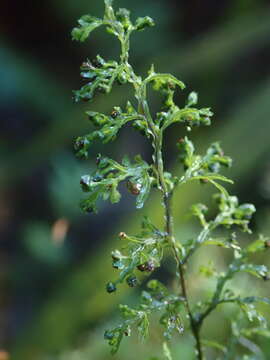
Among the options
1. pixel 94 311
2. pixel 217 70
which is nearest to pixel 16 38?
pixel 217 70

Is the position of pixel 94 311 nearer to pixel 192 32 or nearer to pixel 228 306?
pixel 228 306

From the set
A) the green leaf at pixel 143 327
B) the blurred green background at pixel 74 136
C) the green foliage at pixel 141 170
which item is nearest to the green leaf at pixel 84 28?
the green foliage at pixel 141 170

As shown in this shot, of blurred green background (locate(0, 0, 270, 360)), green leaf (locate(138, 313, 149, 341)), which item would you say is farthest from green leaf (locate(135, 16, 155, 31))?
blurred green background (locate(0, 0, 270, 360))

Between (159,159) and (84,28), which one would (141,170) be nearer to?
(159,159)

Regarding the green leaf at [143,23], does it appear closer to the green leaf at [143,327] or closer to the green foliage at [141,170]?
the green foliage at [141,170]

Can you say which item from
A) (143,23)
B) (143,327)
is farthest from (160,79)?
(143,327)

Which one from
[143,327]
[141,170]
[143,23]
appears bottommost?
[143,327]

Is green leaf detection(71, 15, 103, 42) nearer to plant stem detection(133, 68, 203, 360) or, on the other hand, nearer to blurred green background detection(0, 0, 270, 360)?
plant stem detection(133, 68, 203, 360)

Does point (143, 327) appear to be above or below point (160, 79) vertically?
below

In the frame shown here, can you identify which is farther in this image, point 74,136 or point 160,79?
point 74,136
